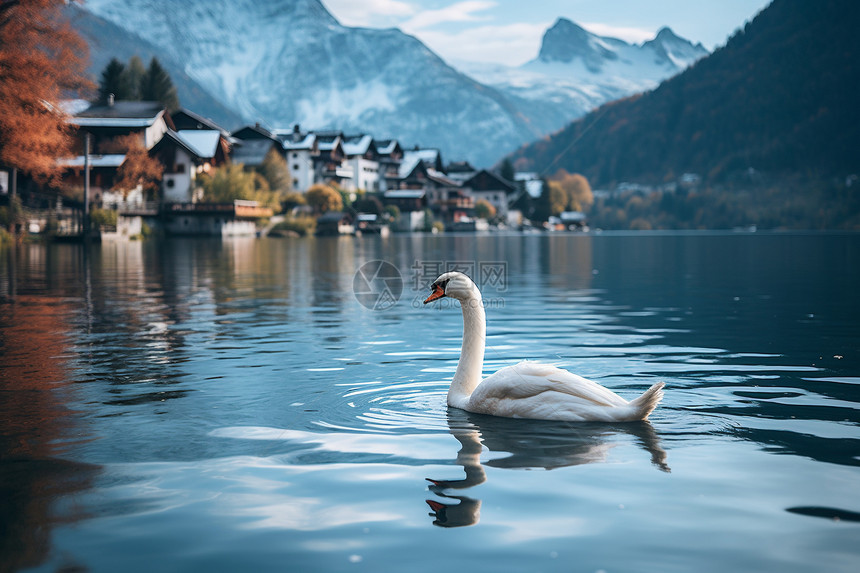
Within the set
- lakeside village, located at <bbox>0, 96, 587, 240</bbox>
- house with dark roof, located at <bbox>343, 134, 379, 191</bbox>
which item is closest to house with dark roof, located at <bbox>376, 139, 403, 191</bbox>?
lakeside village, located at <bbox>0, 96, 587, 240</bbox>

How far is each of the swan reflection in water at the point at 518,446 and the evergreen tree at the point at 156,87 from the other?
105411mm

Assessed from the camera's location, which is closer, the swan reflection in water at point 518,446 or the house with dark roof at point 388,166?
the swan reflection in water at point 518,446

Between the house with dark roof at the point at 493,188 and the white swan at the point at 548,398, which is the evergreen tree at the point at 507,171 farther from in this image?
the white swan at the point at 548,398

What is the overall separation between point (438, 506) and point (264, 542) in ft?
3.88

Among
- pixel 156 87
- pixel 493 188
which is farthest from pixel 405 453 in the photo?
pixel 493 188

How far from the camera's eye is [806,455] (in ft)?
23.4

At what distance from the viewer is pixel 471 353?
904 centimetres

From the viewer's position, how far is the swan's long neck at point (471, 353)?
898cm

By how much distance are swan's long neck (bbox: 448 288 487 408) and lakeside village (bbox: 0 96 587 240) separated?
40.9 metres

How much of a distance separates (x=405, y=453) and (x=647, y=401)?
2111 millimetres

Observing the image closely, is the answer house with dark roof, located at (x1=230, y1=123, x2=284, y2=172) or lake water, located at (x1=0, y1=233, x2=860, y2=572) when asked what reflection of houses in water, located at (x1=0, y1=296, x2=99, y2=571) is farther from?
house with dark roof, located at (x1=230, y1=123, x2=284, y2=172)

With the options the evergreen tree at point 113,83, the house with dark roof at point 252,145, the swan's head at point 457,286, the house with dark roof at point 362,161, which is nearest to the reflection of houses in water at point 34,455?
the swan's head at point 457,286

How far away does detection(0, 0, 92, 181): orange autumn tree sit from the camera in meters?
40.5

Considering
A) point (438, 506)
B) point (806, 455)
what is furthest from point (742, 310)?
point (438, 506)
